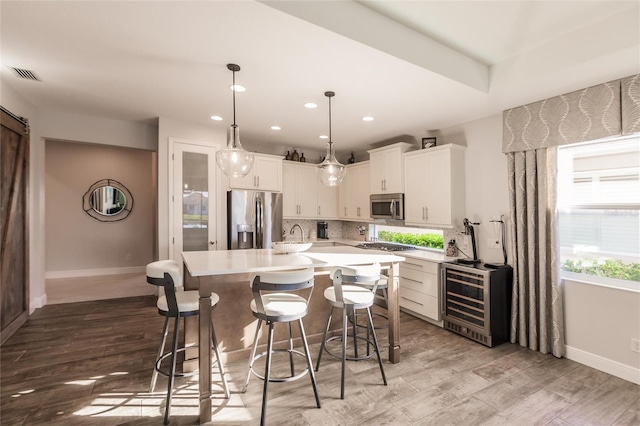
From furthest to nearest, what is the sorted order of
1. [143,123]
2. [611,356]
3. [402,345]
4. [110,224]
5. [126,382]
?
1. [110,224]
2. [143,123]
3. [402,345]
4. [611,356]
5. [126,382]

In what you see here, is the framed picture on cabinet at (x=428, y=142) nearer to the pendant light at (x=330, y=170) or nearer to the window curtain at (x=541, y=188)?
the window curtain at (x=541, y=188)

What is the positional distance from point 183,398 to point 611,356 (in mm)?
3628

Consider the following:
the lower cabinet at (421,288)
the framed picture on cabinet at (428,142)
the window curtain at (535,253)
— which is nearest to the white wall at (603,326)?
the window curtain at (535,253)

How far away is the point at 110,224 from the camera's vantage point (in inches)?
266

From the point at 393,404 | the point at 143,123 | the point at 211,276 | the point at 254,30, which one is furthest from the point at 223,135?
the point at 393,404

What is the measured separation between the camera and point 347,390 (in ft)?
7.75

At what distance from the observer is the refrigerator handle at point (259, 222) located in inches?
182

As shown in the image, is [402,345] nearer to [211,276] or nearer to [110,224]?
[211,276]

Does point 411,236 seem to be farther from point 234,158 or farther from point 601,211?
point 234,158

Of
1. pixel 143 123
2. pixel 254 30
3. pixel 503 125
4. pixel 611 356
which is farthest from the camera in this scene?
pixel 143 123

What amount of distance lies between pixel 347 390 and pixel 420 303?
1.96 metres

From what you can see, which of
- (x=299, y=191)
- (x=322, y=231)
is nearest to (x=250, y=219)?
(x=299, y=191)

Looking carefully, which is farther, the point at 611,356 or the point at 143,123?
the point at 143,123

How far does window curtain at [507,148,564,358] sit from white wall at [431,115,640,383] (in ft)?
0.45
